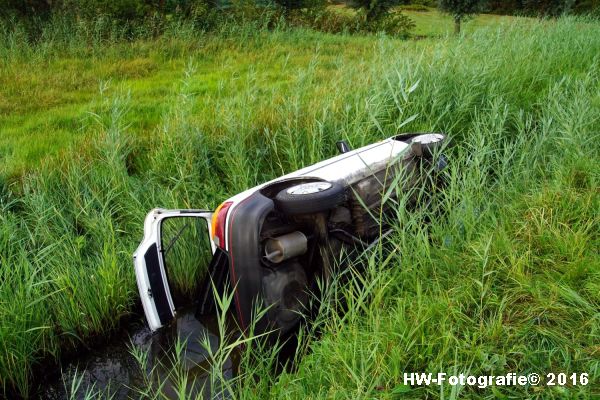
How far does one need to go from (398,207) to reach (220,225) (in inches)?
42.3

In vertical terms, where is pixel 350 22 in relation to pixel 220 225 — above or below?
above

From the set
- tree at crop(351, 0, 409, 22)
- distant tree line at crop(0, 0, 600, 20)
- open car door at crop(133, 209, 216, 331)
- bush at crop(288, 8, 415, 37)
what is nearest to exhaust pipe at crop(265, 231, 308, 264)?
open car door at crop(133, 209, 216, 331)

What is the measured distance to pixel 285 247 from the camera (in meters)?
2.36

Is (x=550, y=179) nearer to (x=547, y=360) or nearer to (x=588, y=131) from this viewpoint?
(x=588, y=131)

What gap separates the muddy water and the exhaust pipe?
728mm

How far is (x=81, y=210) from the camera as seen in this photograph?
3.71 m

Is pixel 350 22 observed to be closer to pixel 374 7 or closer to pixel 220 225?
pixel 374 7

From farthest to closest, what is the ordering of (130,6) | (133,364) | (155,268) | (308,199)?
(130,6)
(133,364)
(155,268)
(308,199)

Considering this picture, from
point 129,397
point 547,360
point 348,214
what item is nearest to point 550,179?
point 348,214

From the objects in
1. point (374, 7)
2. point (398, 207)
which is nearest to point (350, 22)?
point (374, 7)

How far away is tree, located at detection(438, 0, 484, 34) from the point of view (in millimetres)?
14750

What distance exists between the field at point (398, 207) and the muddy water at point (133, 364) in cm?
14

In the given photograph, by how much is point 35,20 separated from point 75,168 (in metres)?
6.92

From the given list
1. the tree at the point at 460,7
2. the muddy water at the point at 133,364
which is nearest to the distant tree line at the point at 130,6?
the tree at the point at 460,7
